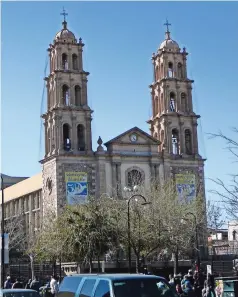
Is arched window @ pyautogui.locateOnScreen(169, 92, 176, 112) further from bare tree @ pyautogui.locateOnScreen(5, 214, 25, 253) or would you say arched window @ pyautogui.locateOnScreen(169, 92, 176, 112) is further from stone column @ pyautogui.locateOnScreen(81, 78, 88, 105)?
bare tree @ pyautogui.locateOnScreen(5, 214, 25, 253)

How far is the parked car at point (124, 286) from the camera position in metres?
13.7

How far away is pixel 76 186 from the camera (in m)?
62.1

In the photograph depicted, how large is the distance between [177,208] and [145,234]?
623 cm

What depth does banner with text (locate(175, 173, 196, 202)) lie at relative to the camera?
2505 inches

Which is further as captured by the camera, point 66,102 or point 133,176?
point 66,102

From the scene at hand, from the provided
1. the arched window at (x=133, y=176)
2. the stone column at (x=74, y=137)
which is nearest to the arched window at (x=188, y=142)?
the arched window at (x=133, y=176)

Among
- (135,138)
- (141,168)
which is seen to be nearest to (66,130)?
(135,138)

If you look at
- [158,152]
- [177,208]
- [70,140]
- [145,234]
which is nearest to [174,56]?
[158,152]

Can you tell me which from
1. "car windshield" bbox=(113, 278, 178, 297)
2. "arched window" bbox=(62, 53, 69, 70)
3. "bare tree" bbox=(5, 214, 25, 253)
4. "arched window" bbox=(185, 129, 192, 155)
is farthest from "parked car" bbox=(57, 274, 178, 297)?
"bare tree" bbox=(5, 214, 25, 253)

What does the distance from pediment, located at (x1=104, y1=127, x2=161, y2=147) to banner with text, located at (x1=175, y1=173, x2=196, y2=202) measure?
4.69 metres

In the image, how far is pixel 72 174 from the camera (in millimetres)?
62656

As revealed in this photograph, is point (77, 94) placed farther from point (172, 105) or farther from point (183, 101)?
point (183, 101)

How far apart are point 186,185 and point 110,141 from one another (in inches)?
384

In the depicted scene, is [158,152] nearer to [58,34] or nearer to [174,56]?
[174,56]
